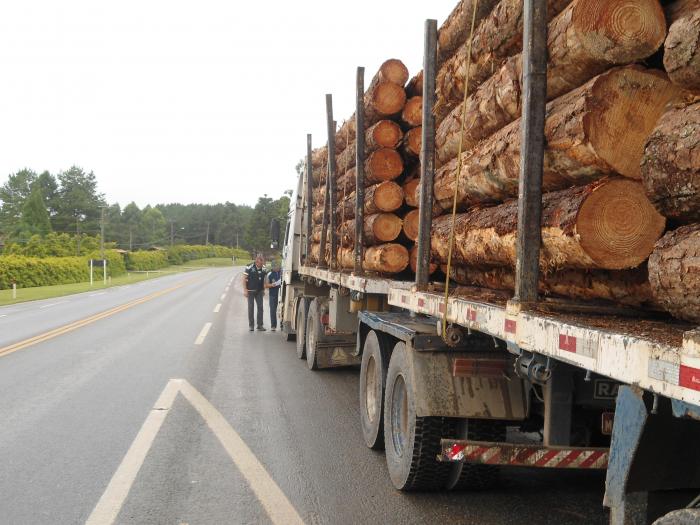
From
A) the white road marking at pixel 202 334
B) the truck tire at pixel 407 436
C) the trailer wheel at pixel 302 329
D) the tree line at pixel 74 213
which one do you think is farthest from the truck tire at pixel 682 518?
the tree line at pixel 74 213

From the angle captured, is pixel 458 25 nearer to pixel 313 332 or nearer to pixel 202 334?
pixel 313 332

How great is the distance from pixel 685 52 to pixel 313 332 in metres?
8.32

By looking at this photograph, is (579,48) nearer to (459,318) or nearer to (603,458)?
(459,318)

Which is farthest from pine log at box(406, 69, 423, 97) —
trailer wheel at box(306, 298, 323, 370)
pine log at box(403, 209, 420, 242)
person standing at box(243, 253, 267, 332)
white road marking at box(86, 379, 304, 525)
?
person standing at box(243, 253, 267, 332)

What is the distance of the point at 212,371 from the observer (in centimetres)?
1028

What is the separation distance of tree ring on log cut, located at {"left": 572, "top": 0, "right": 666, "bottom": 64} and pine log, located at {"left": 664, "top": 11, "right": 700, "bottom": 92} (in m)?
0.45

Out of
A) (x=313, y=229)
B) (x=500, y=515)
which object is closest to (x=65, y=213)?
(x=313, y=229)

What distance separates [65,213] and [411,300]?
129 metres

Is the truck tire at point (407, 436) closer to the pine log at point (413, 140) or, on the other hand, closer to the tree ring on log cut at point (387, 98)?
the pine log at point (413, 140)

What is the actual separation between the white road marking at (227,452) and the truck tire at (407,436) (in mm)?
871

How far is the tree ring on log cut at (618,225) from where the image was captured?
3.14 metres

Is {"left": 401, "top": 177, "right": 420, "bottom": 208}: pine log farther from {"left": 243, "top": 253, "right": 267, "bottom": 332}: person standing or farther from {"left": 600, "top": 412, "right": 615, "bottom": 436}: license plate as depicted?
{"left": 243, "top": 253, "right": 267, "bottom": 332}: person standing

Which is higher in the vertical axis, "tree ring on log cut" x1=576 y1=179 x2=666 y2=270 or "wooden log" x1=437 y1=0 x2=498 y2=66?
"wooden log" x1=437 y1=0 x2=498 y2=66

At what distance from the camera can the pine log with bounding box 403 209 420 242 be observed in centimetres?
735
